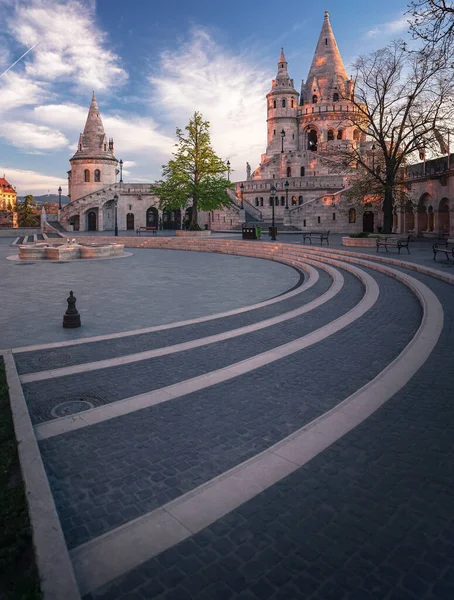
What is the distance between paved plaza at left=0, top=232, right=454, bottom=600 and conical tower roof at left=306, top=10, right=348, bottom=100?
3003 inches

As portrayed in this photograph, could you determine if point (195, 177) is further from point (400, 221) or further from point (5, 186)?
point (5, 186)

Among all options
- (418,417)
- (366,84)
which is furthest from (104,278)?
(366,84)

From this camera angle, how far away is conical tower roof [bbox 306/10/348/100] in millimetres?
75062

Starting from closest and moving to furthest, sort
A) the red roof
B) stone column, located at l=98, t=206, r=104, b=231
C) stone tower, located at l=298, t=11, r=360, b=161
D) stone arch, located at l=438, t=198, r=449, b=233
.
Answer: stone arch, located at l=438, t=198, r=449, b=233 < stone column, located at l=98, t=206, r=104, b=231 < stone tower, located at l=298, t=11, r=360, b=161 < the red roof

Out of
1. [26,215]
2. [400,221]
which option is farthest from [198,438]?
[26,215]

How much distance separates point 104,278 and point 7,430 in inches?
531

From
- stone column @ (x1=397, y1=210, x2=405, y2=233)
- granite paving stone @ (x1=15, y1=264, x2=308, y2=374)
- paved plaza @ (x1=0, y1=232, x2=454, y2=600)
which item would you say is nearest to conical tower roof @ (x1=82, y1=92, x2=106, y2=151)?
stone column @ (x1=397, y1=210, x2=405, y2=233)

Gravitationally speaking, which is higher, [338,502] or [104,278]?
[104,278]

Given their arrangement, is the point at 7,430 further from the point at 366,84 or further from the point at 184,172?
the point at 184,172

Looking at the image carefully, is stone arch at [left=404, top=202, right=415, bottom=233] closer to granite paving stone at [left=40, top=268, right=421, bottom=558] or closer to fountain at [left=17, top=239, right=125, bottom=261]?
fountain at [left=17, top=239, right=125, bottom=261]

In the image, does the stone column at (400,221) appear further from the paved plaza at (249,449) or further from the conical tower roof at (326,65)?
the conical tower roof at (326,65)

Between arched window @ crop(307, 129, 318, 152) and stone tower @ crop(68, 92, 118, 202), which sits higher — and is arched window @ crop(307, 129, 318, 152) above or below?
above

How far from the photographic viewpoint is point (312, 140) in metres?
79.0

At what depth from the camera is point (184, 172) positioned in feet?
138
